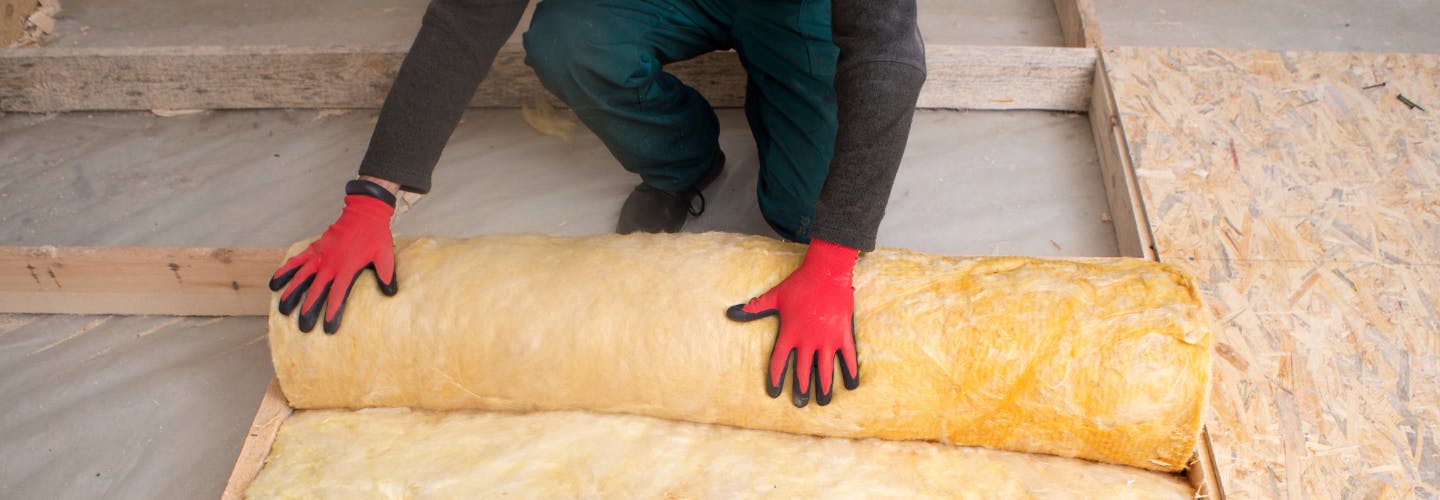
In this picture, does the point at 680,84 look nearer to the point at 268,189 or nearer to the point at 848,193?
the point at 848,193

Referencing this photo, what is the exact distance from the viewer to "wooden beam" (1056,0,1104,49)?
2502mm

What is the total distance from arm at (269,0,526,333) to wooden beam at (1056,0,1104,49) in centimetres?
170

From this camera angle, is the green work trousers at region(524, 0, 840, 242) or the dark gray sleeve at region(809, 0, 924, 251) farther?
the green work trousers at region(524, 0, 840, 242)

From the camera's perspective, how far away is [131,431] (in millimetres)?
1943

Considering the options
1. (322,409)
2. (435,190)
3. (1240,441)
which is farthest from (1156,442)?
(435,190)

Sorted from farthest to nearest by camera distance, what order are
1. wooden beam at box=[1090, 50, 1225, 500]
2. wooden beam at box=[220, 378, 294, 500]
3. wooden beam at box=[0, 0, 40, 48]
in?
wooden beam at box=[0, 0, 40, 48] → wooden beam at box=[1090, 50, 1225, 500] → wooden beam at box=[220, 378, 294, 500]

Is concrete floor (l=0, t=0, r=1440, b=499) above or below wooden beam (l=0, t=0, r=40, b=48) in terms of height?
below

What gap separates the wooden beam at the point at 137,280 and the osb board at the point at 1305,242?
2.02 m

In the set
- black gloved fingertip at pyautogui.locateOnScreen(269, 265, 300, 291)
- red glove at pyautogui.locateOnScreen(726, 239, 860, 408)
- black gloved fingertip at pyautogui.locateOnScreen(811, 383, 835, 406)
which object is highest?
black gloved fingertip at pyautogui.locateOnScreen(269, 265, 300, 291)

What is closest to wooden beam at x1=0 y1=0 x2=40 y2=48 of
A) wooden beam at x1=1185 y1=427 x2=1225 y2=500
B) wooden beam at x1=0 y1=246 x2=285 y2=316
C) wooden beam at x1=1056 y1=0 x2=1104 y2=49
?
wooden beam at x1=0 y1=246 x2=285 y2=316

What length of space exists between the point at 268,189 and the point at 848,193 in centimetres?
187

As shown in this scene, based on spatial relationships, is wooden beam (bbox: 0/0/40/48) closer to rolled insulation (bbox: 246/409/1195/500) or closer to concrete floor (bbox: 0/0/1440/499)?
concrete floor (bbox: 0/0/1440/499)

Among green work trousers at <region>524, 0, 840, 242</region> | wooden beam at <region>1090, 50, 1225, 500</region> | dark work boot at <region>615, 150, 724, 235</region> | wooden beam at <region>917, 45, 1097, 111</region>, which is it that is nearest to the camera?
green work trousers at <region>524, 0, 840, 242</region>

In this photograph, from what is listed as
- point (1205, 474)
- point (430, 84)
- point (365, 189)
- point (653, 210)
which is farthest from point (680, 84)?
point (1205, 474)
